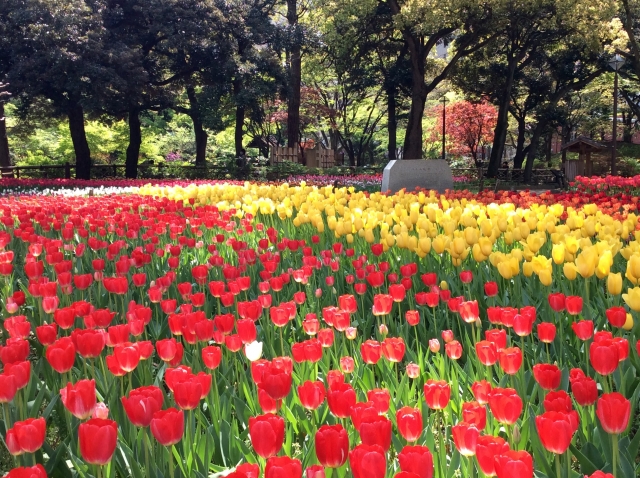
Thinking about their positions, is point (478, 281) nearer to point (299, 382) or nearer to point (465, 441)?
point (299, 382)

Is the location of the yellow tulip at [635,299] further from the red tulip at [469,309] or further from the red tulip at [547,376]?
the red tulip at [547,376]

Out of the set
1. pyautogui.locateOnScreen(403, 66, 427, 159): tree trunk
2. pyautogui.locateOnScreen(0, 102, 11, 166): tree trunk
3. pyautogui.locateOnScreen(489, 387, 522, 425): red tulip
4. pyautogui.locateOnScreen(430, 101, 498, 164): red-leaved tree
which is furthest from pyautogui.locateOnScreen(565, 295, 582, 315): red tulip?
pyautogui.locateOnScreen(430, 101, 498, 164): red-leaved tree

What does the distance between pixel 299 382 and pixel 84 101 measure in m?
21.2

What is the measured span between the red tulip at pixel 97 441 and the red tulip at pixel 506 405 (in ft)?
2.77

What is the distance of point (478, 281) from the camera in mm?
3662

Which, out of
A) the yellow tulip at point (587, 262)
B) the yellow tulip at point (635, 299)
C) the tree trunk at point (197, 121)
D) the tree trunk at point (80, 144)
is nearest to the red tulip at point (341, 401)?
the yellow tulip at point (635, 299)

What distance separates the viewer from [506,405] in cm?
146

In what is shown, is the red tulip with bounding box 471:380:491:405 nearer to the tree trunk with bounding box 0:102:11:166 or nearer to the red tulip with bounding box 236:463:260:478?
the red tulip with bounding box 236:463:260:478

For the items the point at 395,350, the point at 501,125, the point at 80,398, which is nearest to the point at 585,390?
the point at 395,350

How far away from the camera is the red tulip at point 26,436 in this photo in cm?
137

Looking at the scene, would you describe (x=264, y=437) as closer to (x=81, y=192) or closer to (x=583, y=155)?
(x=81, y=192)

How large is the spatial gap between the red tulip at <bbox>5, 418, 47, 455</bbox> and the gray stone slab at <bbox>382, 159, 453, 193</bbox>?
11.2 metres

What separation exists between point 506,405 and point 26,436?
1.06 metres

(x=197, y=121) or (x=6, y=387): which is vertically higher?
(x=197, y=121)
